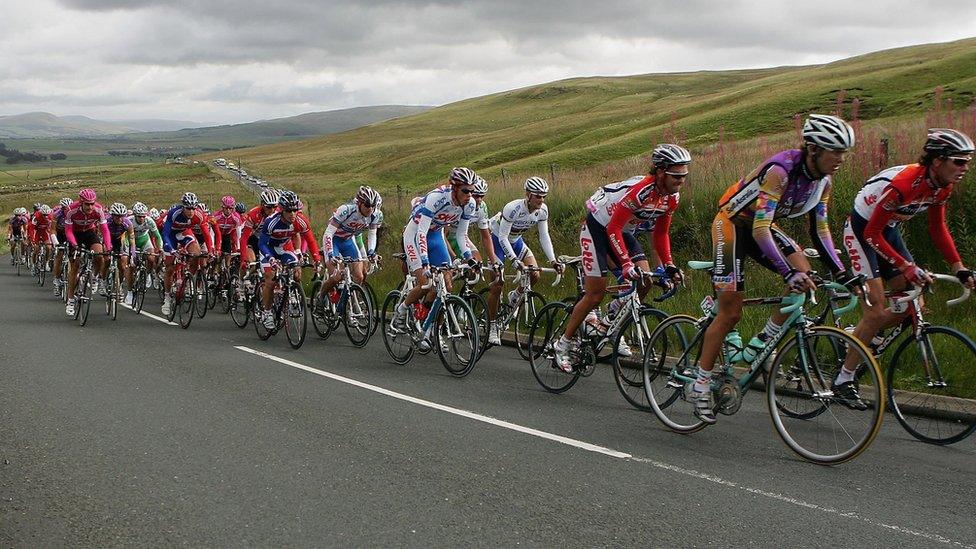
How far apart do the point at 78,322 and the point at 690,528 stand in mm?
12709

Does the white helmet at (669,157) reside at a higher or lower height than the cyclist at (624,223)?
higher

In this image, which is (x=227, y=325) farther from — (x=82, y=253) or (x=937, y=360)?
(x=937, y=360)

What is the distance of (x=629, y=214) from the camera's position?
8.00m

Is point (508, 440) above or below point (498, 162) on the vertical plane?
below

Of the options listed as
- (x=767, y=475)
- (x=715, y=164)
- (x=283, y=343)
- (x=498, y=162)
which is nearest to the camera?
(x=767, y=475)

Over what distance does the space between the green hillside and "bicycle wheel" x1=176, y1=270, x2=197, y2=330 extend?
318 inches

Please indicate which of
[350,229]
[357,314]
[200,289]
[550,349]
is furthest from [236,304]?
[550,349]

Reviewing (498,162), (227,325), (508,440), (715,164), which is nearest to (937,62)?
(498,162)

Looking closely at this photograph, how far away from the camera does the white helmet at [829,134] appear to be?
5.91 m

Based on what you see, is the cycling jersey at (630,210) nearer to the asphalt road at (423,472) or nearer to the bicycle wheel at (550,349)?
the bicycle wheel at (550,349)

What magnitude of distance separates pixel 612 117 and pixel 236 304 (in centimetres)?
7063

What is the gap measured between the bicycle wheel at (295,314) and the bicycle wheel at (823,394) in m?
7.17

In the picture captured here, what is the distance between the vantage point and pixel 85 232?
611 inches

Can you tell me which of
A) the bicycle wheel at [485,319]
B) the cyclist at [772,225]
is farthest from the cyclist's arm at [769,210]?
the bicycle wheel at [485,319]
